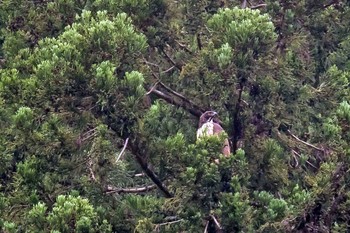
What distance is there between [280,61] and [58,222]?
2.91 meters

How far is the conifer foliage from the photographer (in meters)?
5.43

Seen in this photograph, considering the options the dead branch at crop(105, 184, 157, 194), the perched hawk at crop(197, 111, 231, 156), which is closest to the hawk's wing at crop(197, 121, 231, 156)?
the perched hawk at crop(197, 111, 231, 156)

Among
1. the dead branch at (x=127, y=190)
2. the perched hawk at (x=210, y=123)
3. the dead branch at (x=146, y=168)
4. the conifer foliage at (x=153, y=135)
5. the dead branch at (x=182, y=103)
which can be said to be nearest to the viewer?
the conifer foliage at (x=153, y=135)

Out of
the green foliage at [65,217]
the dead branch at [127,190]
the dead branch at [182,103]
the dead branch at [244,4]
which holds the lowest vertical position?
the dead branch at [127,190]

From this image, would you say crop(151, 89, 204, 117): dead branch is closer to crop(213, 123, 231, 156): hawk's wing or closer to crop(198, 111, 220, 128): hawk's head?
crop(198, 111, 220, 128): hawk's head

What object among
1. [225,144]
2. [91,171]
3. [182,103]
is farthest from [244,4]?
[91,171]

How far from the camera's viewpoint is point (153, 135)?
5863 millimetres

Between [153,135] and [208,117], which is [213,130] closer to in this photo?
[208,117]

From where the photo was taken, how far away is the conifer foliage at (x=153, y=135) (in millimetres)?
5430

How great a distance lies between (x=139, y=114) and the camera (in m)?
5.70

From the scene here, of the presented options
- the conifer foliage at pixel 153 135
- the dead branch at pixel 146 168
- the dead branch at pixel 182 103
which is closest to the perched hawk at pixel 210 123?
the conifer foliage at pixel 153 135

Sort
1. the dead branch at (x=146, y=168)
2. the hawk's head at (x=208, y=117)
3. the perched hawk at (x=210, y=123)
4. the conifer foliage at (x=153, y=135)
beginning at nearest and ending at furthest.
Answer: the conifer foliage at (x=153, y=135) → the dead branch at (x=146, y=168) → the perched hawk at (x=210, y=123) → the hawk's head at (x=208, y=117)

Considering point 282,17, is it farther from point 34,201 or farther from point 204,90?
point 34,201

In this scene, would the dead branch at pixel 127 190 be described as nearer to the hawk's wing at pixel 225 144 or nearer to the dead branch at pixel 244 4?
the hawk's wing at pixel 225 144
